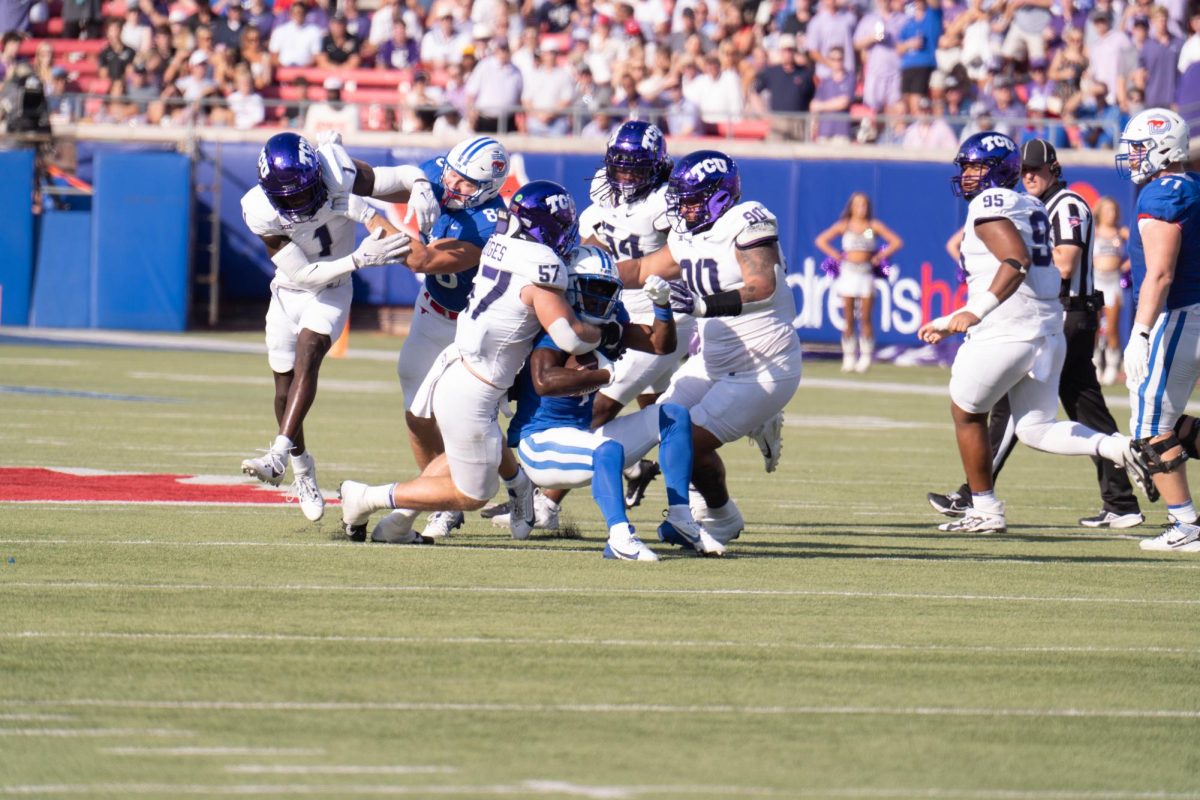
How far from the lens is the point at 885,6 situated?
22.8 metres

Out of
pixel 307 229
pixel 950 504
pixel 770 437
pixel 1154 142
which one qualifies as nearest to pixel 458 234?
pixel 307 229

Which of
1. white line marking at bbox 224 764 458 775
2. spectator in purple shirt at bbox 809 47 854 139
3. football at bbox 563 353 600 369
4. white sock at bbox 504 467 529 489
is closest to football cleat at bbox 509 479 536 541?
white sock at bbox 504 467 529 489

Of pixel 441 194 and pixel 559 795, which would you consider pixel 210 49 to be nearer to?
pixel 441 194

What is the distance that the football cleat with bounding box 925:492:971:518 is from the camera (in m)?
9.14

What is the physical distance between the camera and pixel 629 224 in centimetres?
916

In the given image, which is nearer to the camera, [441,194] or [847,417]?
[441,194]

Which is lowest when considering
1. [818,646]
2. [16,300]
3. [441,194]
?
[16,300]

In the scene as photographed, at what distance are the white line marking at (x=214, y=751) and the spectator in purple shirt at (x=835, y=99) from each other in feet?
61.7

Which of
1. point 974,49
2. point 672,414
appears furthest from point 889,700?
point 974,49

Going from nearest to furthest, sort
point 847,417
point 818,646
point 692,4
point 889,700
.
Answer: point 889,700, point 818,646, point 847,417, point 692,4

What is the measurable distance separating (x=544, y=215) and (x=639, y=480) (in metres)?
2.56

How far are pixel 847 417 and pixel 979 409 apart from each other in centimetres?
678

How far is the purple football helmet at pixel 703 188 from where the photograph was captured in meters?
7.91

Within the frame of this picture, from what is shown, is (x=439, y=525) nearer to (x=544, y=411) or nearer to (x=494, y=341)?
(x=544, y=411)
